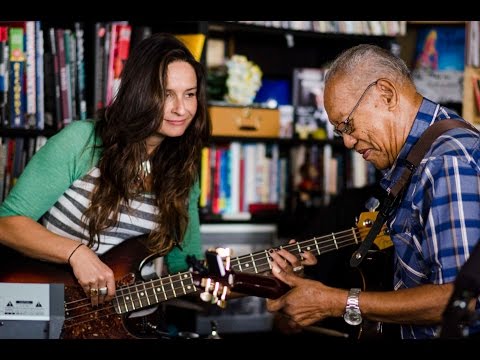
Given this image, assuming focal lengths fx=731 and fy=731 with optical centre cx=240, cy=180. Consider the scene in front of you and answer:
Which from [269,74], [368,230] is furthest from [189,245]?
[269,74]

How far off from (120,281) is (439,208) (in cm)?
115

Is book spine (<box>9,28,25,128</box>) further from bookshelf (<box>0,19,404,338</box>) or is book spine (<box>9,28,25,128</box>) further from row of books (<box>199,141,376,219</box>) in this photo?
row of books (<box>199,141,376,219</box>)

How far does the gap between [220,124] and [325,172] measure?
2.03 ft

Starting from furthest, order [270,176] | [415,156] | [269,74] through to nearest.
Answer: [269,74]
[270,176]
[415,156]

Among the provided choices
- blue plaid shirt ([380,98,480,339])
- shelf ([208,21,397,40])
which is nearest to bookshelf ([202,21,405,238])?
shelf ([208,21,397,40])

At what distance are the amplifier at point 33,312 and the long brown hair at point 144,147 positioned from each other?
212 mm

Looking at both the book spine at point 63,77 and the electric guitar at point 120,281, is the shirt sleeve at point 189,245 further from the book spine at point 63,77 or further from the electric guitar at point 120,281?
the book spine at point 63,77

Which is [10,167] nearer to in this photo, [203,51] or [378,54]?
[203,51]

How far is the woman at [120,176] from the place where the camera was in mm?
2252

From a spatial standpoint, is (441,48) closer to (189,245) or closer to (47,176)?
(189,245)

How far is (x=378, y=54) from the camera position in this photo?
5.85ft

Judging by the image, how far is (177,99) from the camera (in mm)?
2318

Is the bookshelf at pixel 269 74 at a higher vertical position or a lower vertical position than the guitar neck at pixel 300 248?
higher

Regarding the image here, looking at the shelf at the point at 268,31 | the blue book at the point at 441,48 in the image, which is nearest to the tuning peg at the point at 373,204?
the shelf at the point at 268,31
